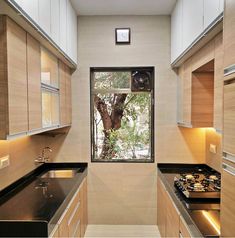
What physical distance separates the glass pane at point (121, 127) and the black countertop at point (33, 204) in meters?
0.81

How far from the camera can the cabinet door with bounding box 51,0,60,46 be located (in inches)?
92.7

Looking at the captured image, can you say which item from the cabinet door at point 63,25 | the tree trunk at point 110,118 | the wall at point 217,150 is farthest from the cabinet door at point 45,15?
the wall at point 217,150

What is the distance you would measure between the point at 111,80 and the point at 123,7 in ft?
3.28

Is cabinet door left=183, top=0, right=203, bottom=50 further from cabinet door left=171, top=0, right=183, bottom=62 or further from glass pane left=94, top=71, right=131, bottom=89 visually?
glass pane left=94, top=71, right=131, bottom=89

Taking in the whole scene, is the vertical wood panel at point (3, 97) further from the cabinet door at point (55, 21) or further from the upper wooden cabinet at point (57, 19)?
the cabinet door at point (55, 21)

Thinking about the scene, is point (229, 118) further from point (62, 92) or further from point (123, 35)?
point (123, 35)

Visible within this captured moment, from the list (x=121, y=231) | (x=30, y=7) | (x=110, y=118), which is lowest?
(x=121, y=231)

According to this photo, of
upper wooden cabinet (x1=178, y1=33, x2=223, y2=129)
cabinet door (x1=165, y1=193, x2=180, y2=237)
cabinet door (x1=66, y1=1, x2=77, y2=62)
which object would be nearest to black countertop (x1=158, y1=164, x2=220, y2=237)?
cabinet door (x1=165, y1=193, x2=180, y2=237)

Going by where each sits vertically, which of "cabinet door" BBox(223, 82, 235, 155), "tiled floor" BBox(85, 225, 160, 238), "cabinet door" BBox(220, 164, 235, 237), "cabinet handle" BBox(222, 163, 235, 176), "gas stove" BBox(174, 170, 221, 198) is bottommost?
"tiled floor" BBox(85, 225, 160, 238)

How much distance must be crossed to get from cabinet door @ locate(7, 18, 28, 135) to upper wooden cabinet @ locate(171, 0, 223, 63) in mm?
1378

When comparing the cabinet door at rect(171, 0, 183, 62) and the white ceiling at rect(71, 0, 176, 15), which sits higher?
the white ceiling at rect(71, 0, 176, 15)

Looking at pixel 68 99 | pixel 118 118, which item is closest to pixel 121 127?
pixel 118 118

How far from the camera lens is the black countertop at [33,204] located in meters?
1.65

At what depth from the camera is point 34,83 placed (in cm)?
215
